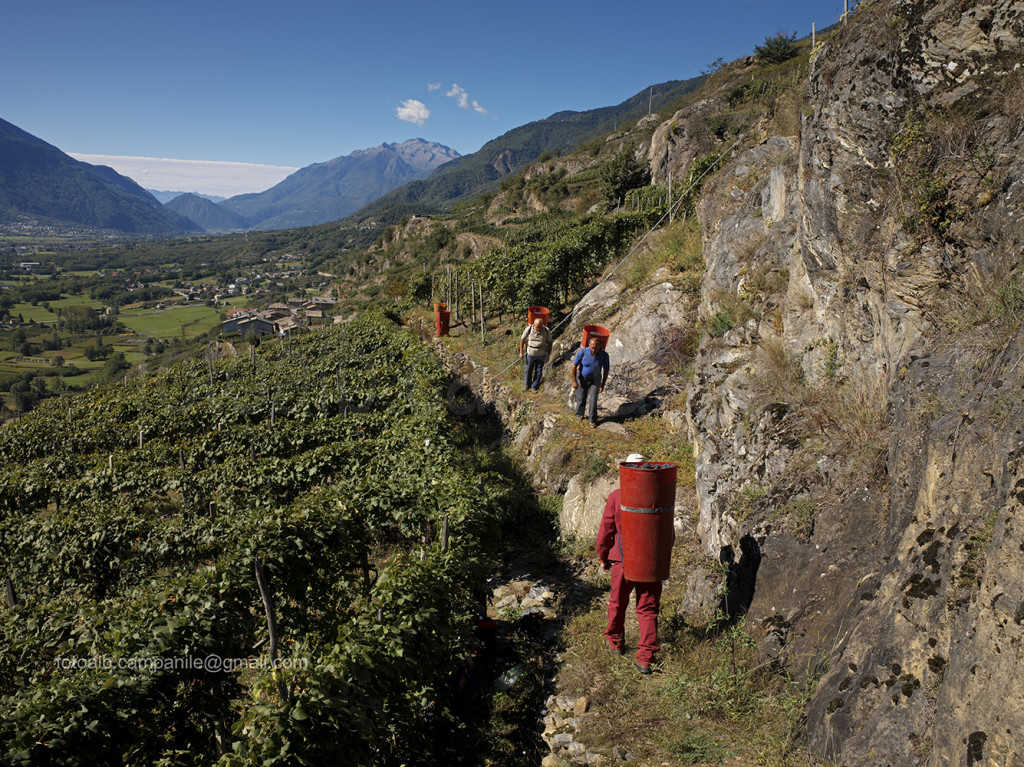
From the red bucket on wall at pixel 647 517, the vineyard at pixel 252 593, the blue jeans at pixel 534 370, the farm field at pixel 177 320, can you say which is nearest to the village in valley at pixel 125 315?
the farm field at pixel 177 320

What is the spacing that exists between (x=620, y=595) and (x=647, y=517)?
872mm

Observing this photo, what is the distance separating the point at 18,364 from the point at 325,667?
114 meters

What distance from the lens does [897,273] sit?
15.1 ft

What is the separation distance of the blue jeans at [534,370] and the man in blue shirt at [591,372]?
2.17 metres

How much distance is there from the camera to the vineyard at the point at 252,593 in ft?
11.6

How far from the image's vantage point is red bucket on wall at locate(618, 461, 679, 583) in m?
4.48

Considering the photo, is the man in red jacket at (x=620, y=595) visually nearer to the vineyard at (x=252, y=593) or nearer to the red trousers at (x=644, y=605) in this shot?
the red trousers at (x=644, y=605)

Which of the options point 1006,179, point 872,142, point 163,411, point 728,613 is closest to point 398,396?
point 163,411

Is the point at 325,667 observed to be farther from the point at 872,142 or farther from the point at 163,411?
the point at 163,411

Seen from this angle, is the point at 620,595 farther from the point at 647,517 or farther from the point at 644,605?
the point at 647,517

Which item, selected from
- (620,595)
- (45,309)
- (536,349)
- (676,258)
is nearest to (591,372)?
(536,349)

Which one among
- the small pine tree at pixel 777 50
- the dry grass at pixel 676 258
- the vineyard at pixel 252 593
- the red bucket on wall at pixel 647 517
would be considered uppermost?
the small pine tree at pixel 777 50

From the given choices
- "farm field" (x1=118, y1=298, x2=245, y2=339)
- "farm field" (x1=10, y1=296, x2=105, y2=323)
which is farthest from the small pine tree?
"farm field" (x1=10, y1=296, x2=105, y2=323)

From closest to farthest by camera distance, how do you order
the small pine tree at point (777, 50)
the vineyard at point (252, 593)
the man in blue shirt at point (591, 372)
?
the vineyard at point (252, 593), the man in blue shirt at point (591, 372), the small pine tree at point (777, 50)
